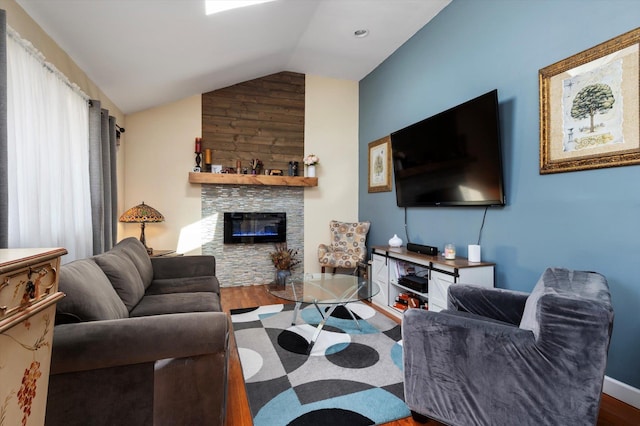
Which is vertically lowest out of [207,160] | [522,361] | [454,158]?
[522,361]

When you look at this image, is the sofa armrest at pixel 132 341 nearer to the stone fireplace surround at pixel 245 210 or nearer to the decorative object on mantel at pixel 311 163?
the stone fireplace surround at pixel 245 210

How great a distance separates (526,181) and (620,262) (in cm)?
79

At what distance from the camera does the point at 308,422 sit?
162cm

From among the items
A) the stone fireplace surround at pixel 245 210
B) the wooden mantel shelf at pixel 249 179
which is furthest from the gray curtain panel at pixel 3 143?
the stone fireplace surround at pixel 245 210

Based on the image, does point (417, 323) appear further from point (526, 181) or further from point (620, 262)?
point (526, 181)

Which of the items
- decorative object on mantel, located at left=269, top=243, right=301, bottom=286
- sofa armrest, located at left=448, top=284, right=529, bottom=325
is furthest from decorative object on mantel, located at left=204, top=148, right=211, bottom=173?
sofa armrest, located at left=448, top=284, right=529, bottom=325

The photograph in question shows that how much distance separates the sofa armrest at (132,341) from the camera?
1213mm

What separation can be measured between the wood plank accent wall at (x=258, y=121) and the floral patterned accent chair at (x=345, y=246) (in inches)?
42.4

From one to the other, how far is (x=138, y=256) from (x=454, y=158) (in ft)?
9.67

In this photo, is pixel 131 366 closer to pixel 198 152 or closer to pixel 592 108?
pixel 592 108

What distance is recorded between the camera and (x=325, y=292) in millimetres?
2756

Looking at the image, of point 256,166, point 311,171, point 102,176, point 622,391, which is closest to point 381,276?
point 311,171

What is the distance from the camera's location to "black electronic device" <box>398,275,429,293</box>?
2.99 m

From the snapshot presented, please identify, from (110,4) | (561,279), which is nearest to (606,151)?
Answer: (561,279)
